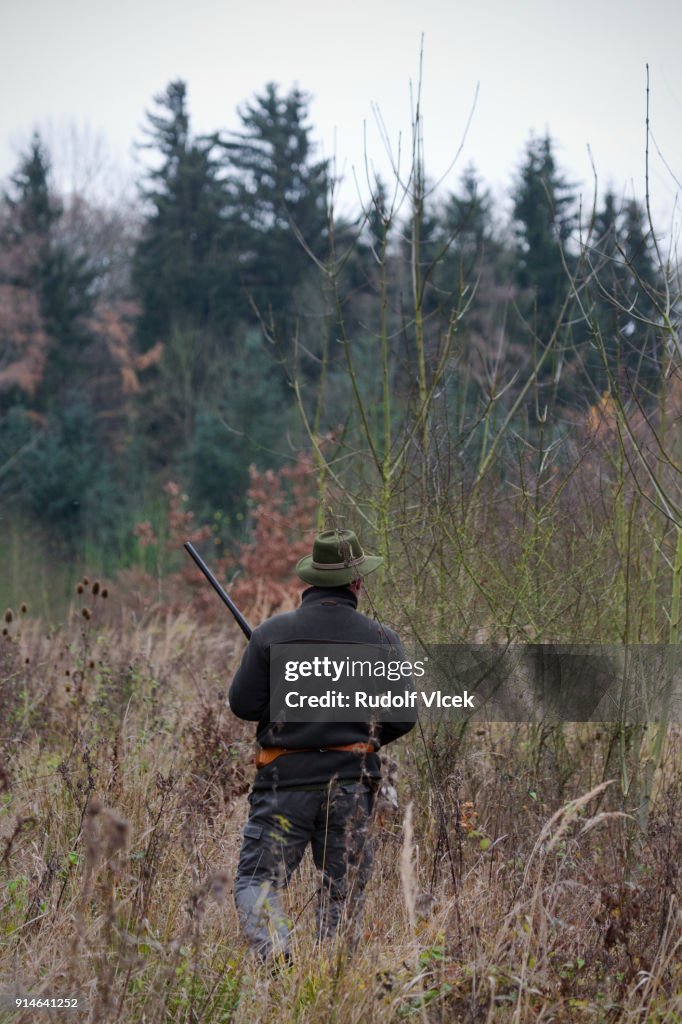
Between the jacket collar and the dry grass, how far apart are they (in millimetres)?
847

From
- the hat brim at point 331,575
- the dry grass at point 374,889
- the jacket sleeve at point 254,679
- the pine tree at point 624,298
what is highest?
the pine tree at point 624,298

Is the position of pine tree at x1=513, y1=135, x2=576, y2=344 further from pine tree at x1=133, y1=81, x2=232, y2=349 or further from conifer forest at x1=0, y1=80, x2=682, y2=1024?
conifer forest at x1=0, y1=80, x2=682, y2=1024

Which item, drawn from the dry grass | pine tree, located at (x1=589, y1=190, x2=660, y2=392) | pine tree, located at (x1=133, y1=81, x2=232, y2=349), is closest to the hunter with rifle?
the dry grass

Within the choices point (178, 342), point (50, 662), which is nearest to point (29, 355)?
point (178, 342)

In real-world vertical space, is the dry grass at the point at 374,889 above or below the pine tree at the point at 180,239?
below

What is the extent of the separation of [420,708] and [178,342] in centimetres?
2416

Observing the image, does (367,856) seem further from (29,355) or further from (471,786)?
(29,355)

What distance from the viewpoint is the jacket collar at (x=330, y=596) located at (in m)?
4.52

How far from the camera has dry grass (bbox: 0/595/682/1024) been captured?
334 cm

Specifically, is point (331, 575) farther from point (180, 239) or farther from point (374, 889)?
point (180, 239)

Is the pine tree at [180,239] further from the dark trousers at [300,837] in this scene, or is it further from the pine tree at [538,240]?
the dark trousers at [300,837]

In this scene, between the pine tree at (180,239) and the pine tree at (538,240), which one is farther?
the pine tree at (180,239)

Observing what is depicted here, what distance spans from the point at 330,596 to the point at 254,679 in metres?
0.44

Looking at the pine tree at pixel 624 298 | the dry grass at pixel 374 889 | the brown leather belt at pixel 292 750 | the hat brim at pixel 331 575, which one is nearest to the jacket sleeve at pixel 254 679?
the brown leather belt at pixel 292 750
